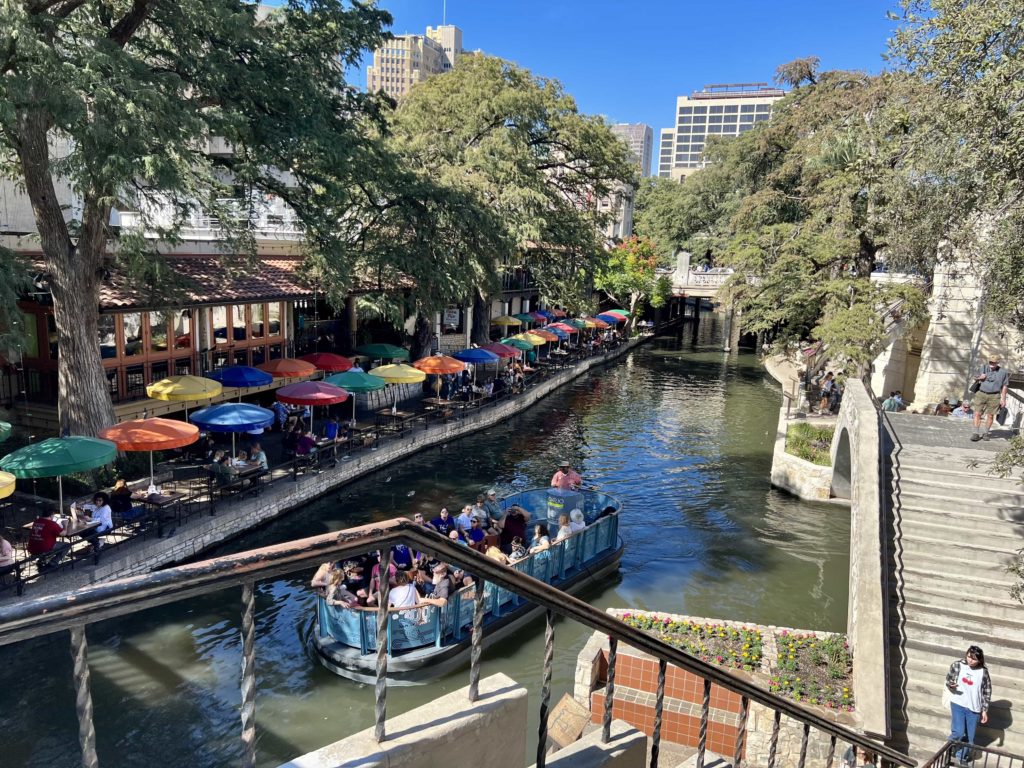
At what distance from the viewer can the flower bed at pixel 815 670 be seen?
9.83m

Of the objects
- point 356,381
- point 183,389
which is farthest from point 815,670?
point 183,389

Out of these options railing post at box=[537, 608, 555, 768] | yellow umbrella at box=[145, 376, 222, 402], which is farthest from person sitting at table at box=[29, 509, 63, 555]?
railing post at box=[537, 608, 555, 768]

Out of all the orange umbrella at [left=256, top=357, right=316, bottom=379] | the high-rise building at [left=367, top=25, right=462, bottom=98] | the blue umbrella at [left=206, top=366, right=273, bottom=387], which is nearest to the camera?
the blue umbrella at [left=206, top=366, right=273, bottom=387]

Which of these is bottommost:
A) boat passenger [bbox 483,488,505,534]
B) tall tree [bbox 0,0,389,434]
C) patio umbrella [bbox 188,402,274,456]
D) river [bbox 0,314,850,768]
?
river [bbox 0,314,850,768]

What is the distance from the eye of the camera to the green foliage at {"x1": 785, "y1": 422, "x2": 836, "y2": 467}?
22434 mm

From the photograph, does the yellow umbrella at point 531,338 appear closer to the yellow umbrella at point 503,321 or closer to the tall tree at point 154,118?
the yellow umbrella at point 503,321

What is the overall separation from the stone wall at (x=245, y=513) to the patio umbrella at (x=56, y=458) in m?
1.81

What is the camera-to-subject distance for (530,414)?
105 feet

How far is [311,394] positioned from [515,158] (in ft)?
47.9

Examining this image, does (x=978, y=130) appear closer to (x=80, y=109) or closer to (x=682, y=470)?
(x=80, y=109)

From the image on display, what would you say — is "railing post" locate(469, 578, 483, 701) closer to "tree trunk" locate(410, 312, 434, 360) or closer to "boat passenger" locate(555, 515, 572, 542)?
"boat passenger" locate(555, 515, 572, 542)

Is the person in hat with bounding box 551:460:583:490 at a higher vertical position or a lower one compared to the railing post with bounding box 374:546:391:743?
lower

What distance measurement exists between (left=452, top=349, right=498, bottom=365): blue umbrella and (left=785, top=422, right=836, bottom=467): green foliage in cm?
1160

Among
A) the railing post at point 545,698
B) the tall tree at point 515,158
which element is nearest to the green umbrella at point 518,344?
the tall tree at point 515,158
